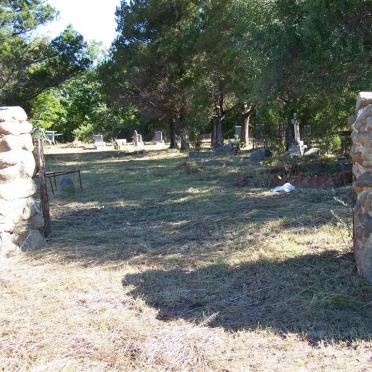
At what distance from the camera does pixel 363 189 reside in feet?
13.6

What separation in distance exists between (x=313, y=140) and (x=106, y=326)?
48.8ft

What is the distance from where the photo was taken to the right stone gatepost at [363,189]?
13.3 feet

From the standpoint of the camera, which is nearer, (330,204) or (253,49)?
(330,204)

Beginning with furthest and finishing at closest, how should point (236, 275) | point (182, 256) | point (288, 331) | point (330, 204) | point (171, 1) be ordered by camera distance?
point (171, 1) < point (330, 204) < point (182, 256) < point (236, 275) < point (288, 331)

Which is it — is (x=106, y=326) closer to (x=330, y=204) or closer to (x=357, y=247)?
(x=357, y=247)

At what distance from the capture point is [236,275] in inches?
178

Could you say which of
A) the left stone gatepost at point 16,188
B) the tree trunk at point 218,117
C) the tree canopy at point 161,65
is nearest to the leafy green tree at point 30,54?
the tree canopy at point 161,65

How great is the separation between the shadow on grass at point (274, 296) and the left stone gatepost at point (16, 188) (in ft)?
6.00

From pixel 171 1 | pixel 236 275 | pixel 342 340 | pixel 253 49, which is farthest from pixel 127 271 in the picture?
pixel 171 1

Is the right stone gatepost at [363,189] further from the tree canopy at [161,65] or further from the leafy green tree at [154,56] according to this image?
the leafy green tree at [154,56]

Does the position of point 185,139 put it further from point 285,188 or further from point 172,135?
point 285,188

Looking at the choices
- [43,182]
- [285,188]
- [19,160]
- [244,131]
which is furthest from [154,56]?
[19,160]

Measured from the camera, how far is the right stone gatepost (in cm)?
407

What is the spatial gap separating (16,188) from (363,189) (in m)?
3.89
